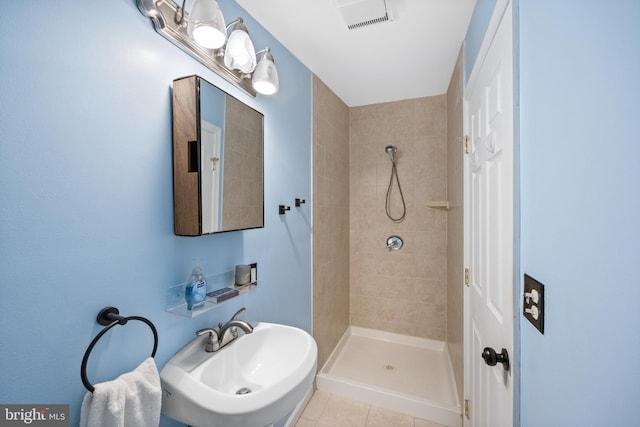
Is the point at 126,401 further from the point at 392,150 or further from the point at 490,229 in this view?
the point at 392,150

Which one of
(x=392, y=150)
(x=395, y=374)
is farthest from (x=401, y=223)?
(x=395, y=374)

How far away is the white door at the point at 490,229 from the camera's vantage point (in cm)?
85

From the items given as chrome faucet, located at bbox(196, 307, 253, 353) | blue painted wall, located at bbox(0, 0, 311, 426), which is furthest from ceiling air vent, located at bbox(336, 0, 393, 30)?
chrome faucet, located at bbox(196, 307, 253, 353)

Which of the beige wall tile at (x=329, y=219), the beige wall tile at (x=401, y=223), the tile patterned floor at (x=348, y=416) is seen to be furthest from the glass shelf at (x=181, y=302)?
the beige wall tile at (x=401, y=223)

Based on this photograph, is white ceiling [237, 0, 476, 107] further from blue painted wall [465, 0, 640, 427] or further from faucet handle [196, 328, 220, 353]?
faucet handle [196, 328, 220, 353]

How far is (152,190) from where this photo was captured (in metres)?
0.91

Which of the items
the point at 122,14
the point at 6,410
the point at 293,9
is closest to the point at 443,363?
the point at 6,410

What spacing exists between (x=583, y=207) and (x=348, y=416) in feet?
6.31

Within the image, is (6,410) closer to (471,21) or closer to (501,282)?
(501,282)

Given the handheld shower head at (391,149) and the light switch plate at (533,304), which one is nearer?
the light switch plate at (533,304)

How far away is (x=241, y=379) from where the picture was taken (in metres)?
1.14

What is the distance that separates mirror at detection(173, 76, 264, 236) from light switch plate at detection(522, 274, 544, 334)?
3.38 ft

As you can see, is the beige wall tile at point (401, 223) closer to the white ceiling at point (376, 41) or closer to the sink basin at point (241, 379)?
the white ceiling at point (376, 41)

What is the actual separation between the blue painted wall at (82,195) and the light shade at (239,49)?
12 centimetres
